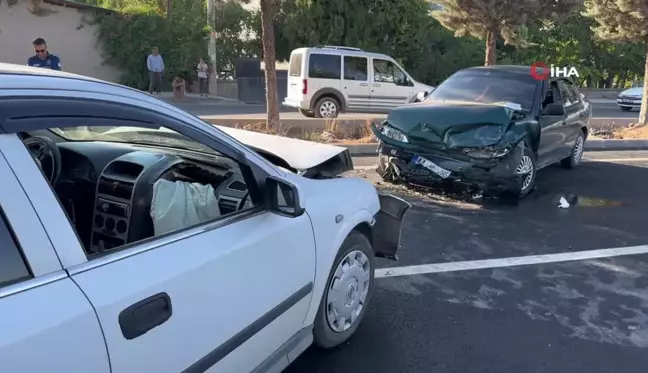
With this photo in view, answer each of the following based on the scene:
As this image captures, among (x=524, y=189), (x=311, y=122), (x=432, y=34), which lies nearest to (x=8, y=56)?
(x=311, y=122)

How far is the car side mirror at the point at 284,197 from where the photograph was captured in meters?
2.76

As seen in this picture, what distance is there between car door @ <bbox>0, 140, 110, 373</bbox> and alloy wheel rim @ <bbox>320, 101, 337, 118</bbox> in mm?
15838

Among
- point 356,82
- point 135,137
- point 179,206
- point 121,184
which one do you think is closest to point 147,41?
point 356,82

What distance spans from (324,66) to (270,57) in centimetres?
685

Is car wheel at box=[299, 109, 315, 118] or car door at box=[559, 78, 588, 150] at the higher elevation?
car door at box=[559, 78, 588, 150]

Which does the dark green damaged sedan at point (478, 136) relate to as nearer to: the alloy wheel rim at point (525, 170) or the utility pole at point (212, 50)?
the alloy wheel rim at point (525, 170)

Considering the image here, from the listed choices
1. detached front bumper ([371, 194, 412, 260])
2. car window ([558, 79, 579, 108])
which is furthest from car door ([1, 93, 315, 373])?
car window ([558, 79, 579, 108])

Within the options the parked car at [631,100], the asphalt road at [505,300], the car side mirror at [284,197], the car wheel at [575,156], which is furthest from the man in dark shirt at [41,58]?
the parked car at [631,100]

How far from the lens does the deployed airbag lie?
272 centimetres

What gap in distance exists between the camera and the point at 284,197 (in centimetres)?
281

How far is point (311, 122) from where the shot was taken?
484 inches

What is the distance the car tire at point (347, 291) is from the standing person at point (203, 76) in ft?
67.1

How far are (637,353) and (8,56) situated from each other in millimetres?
23331

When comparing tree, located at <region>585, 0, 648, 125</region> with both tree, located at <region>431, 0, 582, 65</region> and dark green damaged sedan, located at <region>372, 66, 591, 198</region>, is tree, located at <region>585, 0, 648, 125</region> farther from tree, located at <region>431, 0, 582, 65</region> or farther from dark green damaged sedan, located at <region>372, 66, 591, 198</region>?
dark green damaged sedan, located at <region>372, 66, 591, 198</region>
